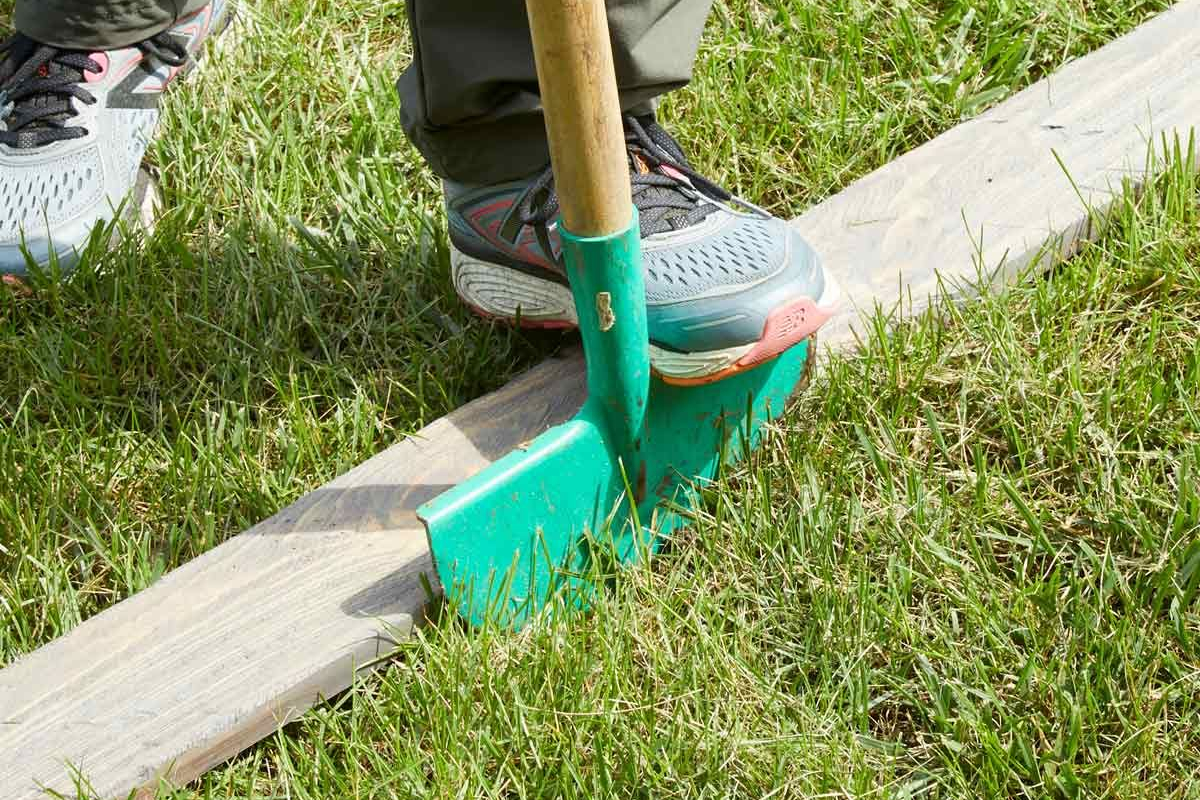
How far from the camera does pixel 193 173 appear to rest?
7.79 feet

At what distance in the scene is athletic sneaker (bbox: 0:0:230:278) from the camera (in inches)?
87.4

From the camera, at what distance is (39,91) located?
2.35m

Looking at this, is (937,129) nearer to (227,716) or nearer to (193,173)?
(193,173)

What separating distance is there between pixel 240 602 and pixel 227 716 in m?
0.17

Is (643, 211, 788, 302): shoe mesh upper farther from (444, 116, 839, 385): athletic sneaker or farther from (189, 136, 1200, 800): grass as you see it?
(189, 136, 1200, 800): grass

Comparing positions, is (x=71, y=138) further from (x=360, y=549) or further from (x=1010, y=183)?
(x=1010, y=183)

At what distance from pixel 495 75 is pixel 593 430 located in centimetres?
49

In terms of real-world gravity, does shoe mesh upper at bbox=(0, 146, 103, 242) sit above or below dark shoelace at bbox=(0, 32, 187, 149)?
below

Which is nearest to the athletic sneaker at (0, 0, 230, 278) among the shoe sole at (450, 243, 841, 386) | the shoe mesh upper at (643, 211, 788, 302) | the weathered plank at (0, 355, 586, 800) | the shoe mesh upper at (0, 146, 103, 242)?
the shoe mesh upper at (0, 146, 103, 242)

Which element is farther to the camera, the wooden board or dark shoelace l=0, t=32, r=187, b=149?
dark shoelace l=0, t=32, r=187, b=149

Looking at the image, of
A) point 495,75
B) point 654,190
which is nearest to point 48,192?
point 495,75

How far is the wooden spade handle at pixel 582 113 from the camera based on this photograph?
1.32 m

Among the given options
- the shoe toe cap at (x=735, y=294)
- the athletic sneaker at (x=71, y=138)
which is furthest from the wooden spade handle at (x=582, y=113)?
the athletic sneaker at (x=71, y=138)

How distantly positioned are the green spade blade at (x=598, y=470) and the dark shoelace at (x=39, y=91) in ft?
4.05
